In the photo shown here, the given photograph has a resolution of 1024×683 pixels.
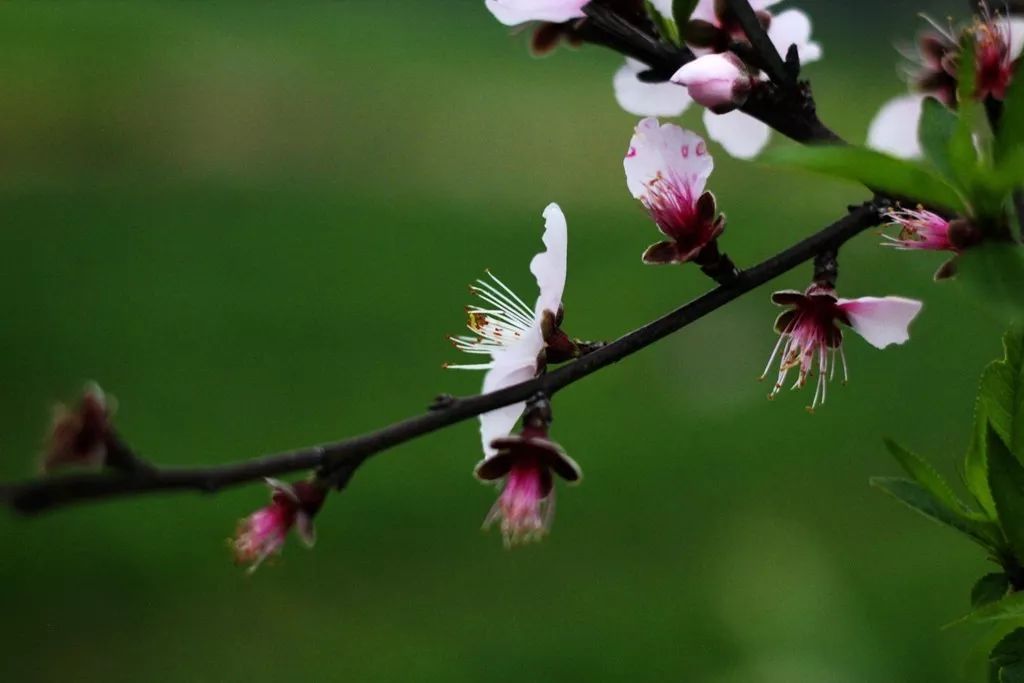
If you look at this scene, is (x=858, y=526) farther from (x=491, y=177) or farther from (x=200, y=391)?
(x=491, y=177)

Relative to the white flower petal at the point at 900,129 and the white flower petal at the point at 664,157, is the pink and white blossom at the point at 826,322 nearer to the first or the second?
the white flower petal at the point at 664,157

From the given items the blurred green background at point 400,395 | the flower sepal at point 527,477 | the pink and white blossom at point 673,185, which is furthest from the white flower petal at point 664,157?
the blurred green background at point 400,395

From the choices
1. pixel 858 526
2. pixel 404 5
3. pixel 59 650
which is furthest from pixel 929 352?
pixel 404 5

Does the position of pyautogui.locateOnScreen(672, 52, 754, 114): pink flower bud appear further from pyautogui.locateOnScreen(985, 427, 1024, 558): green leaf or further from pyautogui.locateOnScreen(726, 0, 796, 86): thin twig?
pyautogui.locateOnScreen(985, 427, 1024, 558): green leaf

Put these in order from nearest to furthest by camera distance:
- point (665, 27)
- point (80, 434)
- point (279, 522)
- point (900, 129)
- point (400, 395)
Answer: point (80, 434) < point (279, 522) < point (665, 27) < point (900, 129) < point (400, 395)

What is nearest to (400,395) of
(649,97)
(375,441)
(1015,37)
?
(649,97)

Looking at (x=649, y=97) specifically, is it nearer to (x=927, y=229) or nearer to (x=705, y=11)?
(x=705, y=11)
